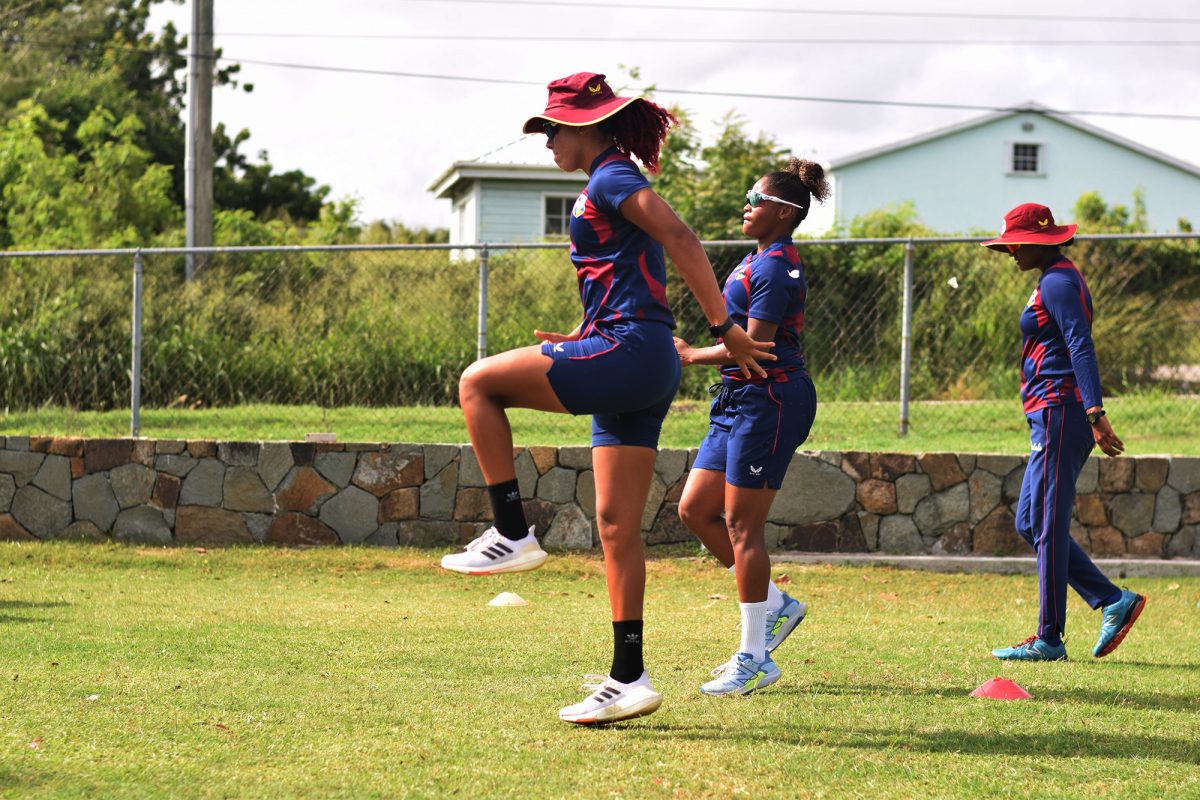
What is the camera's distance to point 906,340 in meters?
10.8

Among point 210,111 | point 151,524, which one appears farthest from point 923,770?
point 210,111

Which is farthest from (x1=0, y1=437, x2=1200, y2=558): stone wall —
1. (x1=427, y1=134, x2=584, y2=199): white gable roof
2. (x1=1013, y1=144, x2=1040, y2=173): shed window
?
(x1=1013, y1=144, x2=1040, y2=173): shed window

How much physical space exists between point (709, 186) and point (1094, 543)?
36.0 ft

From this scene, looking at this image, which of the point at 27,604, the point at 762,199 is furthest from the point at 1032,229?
the point at 27,604

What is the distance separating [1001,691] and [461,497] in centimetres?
545

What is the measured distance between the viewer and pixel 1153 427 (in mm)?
11828

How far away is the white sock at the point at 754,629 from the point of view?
525 cm

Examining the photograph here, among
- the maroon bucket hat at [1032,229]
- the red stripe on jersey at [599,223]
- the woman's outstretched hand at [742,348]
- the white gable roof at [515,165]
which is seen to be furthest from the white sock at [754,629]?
the white gable roof at [515,165]

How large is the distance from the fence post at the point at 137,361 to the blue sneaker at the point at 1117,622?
722 centimetres

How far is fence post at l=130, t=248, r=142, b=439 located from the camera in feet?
34.8

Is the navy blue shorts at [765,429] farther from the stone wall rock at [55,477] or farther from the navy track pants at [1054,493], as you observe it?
the stone wall rock at [55,477]

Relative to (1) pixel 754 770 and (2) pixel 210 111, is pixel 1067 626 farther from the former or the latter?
(2) pixel 210 111

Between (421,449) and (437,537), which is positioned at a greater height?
(421,449)

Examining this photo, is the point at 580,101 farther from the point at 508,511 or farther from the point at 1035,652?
the point at 1035,652
